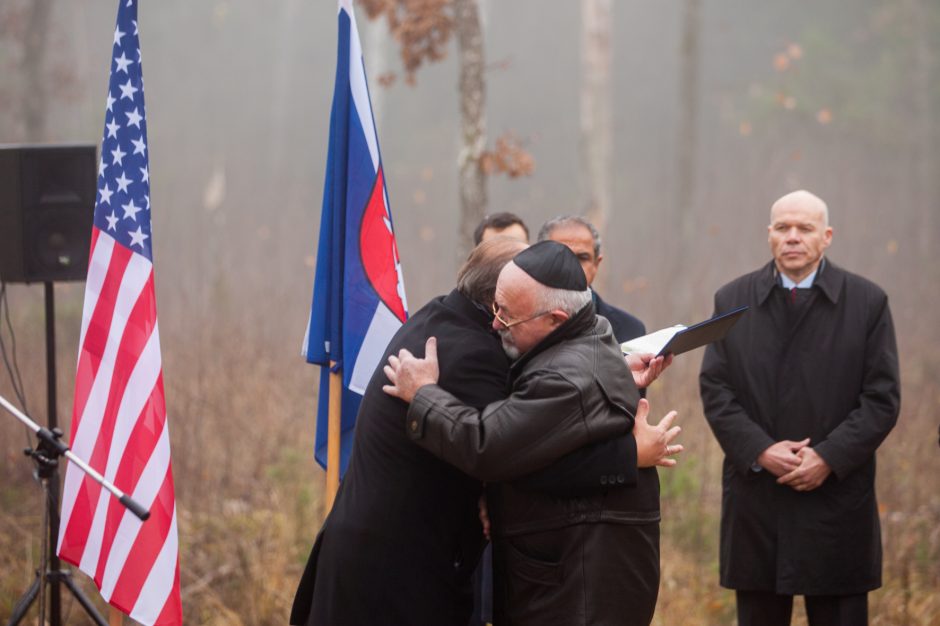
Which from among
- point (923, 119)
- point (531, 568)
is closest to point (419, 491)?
point (531, 568)

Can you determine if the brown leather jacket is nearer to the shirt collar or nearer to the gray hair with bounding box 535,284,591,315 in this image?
the gray hair with bounding box 535,284,591,315

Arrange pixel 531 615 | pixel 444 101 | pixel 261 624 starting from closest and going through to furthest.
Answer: pixel 531 615
pixel 261 624
pixel 444 101

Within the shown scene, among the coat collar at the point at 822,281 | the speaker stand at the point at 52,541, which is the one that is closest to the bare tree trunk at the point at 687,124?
the coat collar at the point at 822,281

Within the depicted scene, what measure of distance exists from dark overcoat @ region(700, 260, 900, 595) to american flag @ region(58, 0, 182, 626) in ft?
7.75

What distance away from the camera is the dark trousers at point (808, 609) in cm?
443

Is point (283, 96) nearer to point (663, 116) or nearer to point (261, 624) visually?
point (663, 116)

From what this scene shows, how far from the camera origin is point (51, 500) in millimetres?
4602

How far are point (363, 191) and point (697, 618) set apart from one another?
3226 mm

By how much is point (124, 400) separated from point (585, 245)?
2126mm

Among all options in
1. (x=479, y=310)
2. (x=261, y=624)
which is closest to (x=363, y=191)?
(x=479, y=310)

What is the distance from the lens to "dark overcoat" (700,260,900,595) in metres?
4.39

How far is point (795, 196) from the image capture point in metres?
4.64

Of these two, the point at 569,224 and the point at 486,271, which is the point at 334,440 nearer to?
the point at 486,271

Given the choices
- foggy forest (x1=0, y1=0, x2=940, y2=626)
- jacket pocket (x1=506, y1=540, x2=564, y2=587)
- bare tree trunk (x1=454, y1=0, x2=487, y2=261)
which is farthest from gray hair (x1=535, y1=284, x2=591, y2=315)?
bare tree trunk (x1=454, y1=0, x2=487, y2=261)
